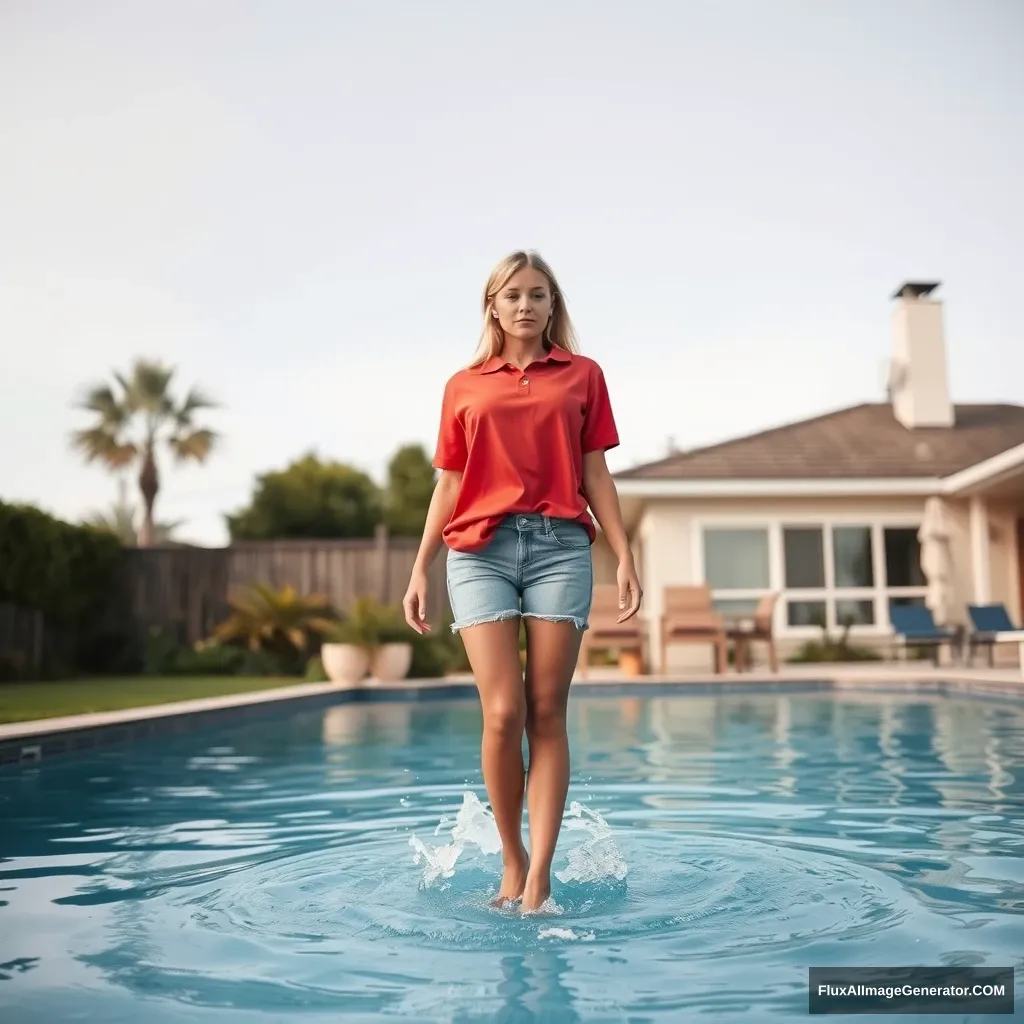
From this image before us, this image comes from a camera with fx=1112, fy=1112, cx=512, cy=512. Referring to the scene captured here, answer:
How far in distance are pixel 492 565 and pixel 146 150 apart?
15.5m

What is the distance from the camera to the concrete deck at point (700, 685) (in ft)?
26.6

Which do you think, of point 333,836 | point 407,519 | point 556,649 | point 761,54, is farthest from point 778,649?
point 407,519

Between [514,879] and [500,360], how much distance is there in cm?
129

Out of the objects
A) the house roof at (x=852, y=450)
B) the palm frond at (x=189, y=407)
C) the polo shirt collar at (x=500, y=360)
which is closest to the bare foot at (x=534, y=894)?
the polo shirt collar at (x=500, y=360)

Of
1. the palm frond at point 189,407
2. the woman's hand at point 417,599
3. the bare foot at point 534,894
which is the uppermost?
the palm frond at point 189,407

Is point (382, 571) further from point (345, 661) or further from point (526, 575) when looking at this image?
point (526, 575)

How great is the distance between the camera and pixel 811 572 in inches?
595

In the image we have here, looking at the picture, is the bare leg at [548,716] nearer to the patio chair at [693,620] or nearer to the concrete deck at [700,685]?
the concrete deck at [700,685]

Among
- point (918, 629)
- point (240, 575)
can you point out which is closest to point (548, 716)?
point (918, 629)

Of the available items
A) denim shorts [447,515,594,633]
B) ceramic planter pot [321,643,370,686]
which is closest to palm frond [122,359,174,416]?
ceramic planter pot [321,643,370,686]

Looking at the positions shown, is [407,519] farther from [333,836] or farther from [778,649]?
[333,836]

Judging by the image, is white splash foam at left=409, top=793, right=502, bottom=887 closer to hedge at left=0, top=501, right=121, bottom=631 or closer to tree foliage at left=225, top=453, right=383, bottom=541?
hedge at left=0, top=501, right=121, bottom=631

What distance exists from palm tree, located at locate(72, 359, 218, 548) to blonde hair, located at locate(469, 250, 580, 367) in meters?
23.8

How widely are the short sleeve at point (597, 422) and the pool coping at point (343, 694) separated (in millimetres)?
4390
